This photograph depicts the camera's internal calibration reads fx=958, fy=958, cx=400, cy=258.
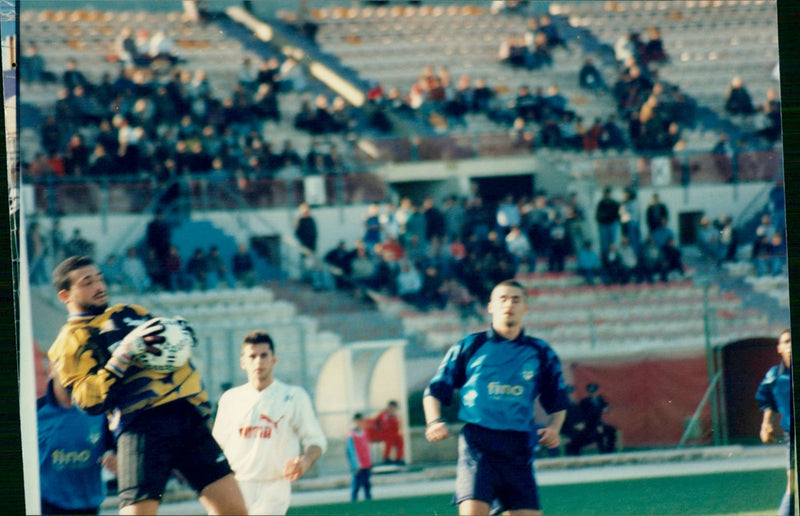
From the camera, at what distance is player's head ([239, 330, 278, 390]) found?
4.50 m

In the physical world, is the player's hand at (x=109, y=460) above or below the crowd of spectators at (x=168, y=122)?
below

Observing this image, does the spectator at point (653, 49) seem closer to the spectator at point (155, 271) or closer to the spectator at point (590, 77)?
the spectator at point (590, 77)

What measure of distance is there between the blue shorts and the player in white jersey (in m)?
0.81

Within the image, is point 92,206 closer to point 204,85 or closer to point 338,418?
point 204,85

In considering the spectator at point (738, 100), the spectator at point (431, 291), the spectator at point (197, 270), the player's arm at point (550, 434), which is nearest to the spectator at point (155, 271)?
the spectator at point (197, 270)

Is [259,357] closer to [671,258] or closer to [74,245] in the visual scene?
[74,245]

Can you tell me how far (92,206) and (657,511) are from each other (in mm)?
5465

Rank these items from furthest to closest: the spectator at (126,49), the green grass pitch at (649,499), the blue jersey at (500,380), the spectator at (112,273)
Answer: the spectator at (126,49), the spectator at (112,273), the green grass pitch at (649,499), the blue jersey at (500,380)

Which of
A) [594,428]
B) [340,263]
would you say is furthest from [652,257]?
[340,263]

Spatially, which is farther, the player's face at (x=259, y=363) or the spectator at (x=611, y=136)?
the spectator at (x=611, y=136)

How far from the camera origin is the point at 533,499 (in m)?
3.98

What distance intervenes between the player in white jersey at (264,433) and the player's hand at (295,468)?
1.4 inches

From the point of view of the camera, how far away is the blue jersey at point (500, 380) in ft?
13.3

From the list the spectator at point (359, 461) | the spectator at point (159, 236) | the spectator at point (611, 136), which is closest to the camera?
the spectator at point (359, 461)
